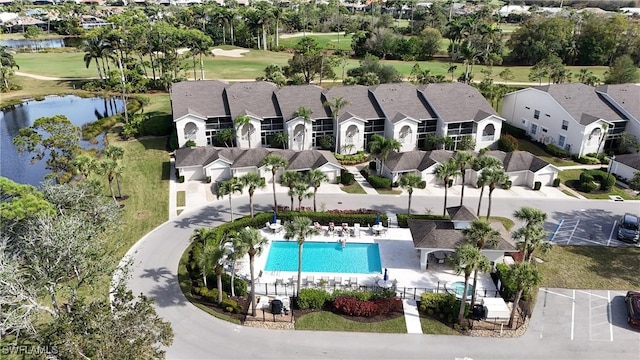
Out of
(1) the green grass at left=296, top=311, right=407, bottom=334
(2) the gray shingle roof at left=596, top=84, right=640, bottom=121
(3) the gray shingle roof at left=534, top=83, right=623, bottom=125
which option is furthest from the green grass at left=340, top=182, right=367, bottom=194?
(2) the gray shingle roof at left=596, top=84, right=640, bottom=121

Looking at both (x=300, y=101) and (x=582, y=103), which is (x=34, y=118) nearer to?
(x=300, y=101)

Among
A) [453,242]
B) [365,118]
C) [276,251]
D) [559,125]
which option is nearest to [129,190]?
[276,251]

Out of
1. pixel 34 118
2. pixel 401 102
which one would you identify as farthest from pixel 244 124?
pixel 34 118

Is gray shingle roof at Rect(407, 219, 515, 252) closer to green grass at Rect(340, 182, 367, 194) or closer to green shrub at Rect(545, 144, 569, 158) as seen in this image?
green grass at Rect(340, 182, 367, 194)

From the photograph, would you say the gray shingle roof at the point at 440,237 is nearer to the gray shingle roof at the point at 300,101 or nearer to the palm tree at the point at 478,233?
the palm tree at the point at 478,233

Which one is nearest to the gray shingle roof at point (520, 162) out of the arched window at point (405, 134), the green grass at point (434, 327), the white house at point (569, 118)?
the arched window at point (405, 134)
